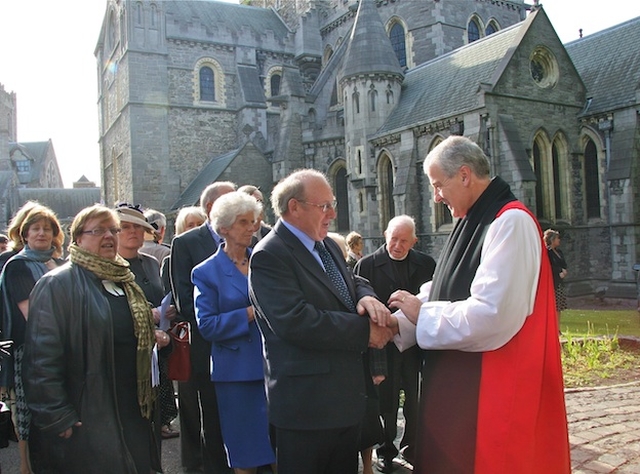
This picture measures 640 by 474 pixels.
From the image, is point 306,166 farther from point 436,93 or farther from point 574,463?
point 574,463

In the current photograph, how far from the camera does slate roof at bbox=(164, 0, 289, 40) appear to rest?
89.5 ft

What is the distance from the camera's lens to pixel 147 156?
25.5 meters

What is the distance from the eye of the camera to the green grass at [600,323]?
1005cm

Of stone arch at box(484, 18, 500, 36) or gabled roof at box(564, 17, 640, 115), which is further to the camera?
stone arch at box(484, 18, 500, 36)

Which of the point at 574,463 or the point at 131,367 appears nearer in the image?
the point at 131,367

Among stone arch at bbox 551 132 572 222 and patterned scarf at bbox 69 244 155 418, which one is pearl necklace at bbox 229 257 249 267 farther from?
stone arch at bbox 551 132 572 222

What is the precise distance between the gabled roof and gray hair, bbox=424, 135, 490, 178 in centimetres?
1686

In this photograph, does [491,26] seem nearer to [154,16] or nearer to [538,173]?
[538,173]

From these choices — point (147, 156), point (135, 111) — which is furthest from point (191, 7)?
point (147, 156)

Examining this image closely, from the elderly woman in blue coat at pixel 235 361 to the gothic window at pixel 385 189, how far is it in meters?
16.7

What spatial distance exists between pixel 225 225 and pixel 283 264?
1.21 meters

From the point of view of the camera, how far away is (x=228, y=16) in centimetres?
2959

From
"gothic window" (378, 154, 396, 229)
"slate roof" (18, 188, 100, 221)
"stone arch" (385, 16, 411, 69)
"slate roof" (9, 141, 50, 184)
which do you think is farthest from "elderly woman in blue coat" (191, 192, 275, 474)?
"slate roof" (9, 141, 50, 184)

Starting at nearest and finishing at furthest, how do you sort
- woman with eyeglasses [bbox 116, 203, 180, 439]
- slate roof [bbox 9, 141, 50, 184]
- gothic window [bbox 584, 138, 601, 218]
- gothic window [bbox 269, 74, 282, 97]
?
1. woman with eyeglasses [bbox 116, 203, 180, 439]
2. gothic window [bbox 584, 138, 601, 218]
3. gothic window [bbox 269, 74, 282, 97]
4. slate roof [bbox 9, 141, 50, 184]
